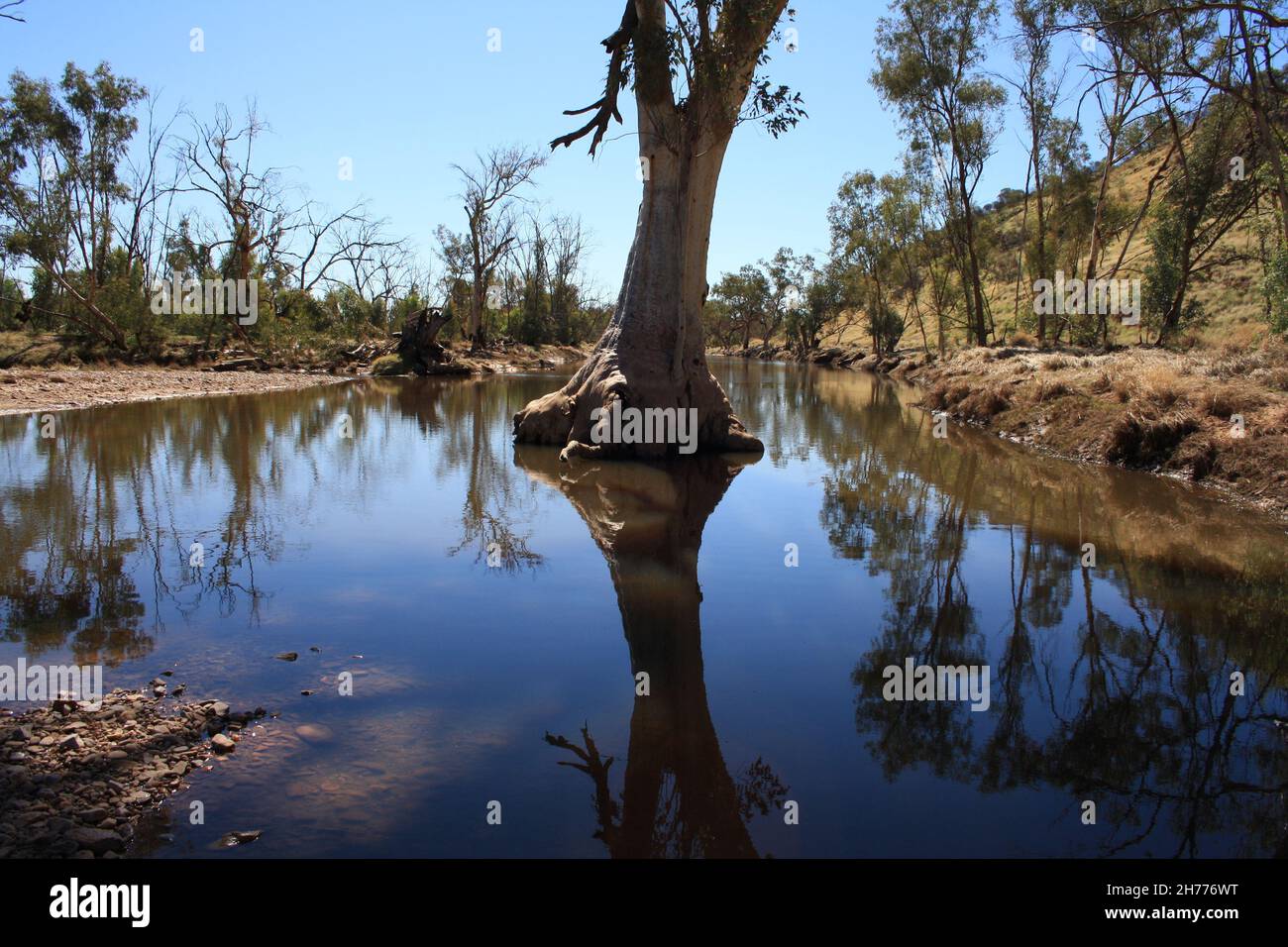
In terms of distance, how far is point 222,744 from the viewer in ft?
15.3

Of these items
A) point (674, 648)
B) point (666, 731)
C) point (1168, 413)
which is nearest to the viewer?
point (666, 731)

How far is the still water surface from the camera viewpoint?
166 inches

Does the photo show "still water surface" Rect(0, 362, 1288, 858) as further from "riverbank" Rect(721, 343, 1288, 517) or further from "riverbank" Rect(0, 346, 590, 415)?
"riverbank" Rect(0, 346, 590, 415)

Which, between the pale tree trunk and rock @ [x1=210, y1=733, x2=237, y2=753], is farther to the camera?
the pale tree trunk

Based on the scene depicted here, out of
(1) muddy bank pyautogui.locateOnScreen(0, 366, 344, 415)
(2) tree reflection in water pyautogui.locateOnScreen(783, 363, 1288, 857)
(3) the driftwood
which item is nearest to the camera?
(2) tree reflection in water pyautogui.locateOnScreen(783, 363, 1288, 857)

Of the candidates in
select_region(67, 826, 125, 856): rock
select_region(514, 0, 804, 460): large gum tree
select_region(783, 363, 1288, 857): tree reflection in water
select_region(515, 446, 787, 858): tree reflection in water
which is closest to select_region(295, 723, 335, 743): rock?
select_region(67, 826, 125, 856): rock

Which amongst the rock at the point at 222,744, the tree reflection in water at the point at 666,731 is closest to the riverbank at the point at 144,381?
the tree reflection in water at the point at 666,731

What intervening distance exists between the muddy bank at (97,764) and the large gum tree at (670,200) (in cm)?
1051

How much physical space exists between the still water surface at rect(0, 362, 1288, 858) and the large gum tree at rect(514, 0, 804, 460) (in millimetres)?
3079

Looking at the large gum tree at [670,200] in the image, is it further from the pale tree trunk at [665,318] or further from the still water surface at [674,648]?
the still water surface at [674,648]

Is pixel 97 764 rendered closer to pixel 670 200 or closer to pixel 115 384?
pixel 670 200

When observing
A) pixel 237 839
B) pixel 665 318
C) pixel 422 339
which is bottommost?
pixel 237 839

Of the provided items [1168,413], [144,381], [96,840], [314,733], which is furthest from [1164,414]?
[144,381]

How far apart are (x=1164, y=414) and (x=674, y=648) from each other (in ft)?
40.2
